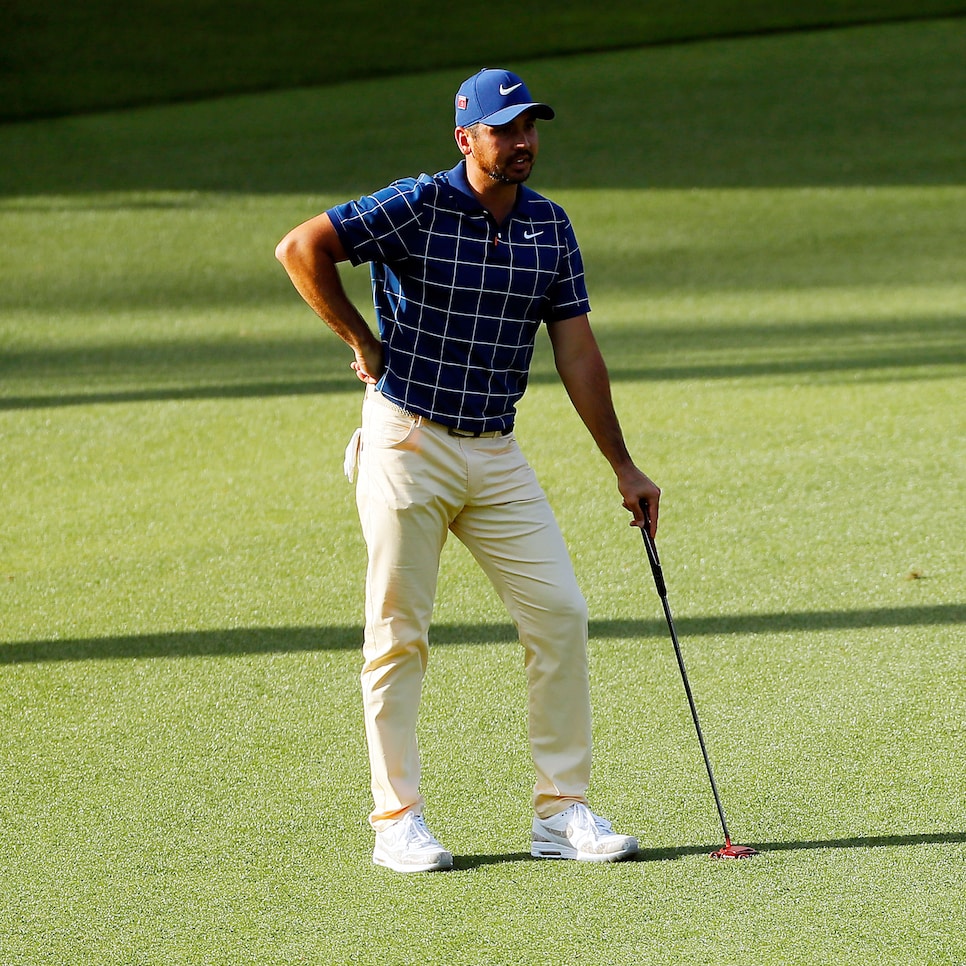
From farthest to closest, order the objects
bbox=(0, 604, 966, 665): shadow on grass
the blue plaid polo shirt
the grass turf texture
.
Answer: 1. bbox=(0, 604, 966, 665): shadow on grass
2. the blue plaid polo shirt
3. the grass turf texture

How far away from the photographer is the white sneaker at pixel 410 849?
156 inches

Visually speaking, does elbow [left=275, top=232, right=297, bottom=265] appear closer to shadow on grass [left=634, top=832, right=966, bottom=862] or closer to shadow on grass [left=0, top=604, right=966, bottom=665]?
shadow on grass [left=634, top=832, right=966, bottom=862]

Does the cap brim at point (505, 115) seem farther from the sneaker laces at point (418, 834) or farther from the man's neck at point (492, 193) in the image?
the sneaker laces at point (418, 834)

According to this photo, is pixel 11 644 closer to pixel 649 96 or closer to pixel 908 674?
pixel 908 674

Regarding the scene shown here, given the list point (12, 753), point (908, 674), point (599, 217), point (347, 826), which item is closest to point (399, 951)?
point (347, 826)

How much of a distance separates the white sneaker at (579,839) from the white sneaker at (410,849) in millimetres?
264

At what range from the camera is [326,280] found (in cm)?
396

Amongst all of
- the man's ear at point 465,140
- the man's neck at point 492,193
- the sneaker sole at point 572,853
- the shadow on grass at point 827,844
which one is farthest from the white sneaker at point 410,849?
the man's ear at point 465,140

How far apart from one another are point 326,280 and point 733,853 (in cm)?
184

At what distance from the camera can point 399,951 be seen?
3.52 metres

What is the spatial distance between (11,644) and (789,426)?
185 inches

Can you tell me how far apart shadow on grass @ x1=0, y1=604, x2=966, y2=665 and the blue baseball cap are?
2.49m

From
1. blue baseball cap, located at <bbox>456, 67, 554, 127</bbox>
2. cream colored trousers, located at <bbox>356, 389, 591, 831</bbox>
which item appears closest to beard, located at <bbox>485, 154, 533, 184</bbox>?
blue baseball cap, located at <bbox>456, 67, 554, 127</bbox>

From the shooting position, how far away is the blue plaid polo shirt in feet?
12.8
